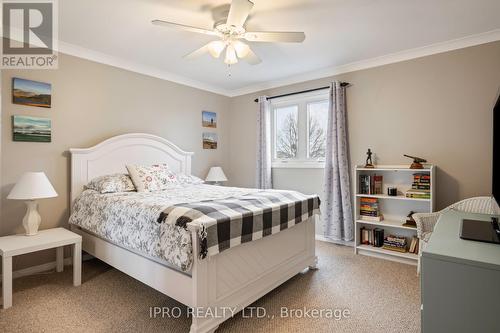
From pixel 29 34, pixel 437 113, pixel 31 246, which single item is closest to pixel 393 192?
pixel 437 113

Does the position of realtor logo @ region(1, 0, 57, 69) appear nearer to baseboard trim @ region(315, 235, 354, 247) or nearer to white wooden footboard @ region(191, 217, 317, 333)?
white wooden footboard @ region(191, 217, 317, 333)

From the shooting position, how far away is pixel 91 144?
3.20 meters

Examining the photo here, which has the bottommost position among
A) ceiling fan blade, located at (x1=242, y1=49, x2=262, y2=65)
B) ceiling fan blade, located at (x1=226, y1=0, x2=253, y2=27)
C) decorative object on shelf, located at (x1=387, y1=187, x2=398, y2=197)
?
decorative object on shelf, located at (x1=387, y1=187, x2=398, y2=197)

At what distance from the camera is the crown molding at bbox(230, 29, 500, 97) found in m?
2.77

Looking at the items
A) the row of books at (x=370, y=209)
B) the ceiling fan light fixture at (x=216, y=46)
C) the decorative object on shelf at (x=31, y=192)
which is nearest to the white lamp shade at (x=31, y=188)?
the decorative object on shelf at (x=31, y=192)

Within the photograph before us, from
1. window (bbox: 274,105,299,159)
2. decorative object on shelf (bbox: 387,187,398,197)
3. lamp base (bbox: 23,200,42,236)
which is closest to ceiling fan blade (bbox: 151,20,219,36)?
lamp base (bbox: 23,200,42,236)

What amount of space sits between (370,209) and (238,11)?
2693 mm

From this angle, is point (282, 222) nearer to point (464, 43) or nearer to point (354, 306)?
point (354, 306)

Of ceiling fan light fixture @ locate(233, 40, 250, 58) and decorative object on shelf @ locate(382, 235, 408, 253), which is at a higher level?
ceiling fan light fixture @ locate(233, 40, 250, 58)

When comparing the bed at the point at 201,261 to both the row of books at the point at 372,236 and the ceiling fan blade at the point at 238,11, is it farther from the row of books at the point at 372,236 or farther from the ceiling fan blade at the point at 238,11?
the ceiling fan blade at the point at 238,11

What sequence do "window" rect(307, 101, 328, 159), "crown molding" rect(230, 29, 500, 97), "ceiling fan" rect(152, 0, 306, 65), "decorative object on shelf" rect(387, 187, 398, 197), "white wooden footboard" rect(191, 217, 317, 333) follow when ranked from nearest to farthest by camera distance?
"white wooden footboard" rect(191, 217, 317, 333) < "ceiling fan" rect(152, 0, 306, 65) < "crown molding" rect(230, 29, 500, 97) < "decorative object on shelf" rect(387, 187, 398, 197) < "window" rect(307, 101, 328, 159)

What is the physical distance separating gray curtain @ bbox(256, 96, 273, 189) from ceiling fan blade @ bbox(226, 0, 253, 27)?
2294 mm

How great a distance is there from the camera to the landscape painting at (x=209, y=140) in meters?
4.57

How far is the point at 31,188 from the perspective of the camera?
7.86ft
